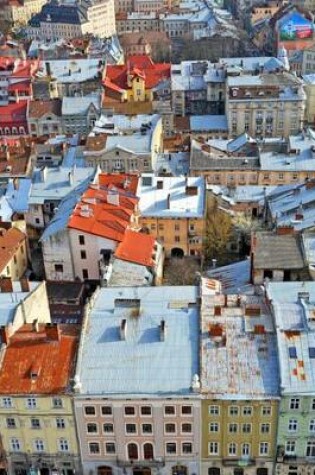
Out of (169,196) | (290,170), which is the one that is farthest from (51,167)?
(290,170)

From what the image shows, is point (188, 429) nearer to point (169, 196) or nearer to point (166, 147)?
point (169, 196)

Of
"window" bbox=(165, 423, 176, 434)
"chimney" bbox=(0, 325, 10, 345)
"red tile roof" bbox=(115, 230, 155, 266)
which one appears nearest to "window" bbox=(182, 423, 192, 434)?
"window" bbox=(165, 423, 176, 434)

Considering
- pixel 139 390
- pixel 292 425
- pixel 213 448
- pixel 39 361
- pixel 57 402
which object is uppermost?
pixel 39 361

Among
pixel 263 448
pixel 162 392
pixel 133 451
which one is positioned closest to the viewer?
pixel 162 392

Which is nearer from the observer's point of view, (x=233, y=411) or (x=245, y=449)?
(x=233, y=411)

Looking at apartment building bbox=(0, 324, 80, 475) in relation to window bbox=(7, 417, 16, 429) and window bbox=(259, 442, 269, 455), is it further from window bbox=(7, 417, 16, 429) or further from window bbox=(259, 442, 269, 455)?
window bbox=(259, 442, 269, 455)

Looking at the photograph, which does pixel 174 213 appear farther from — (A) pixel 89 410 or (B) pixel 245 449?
(A) pixel 89 410

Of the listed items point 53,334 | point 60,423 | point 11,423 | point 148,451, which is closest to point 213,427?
point 148,451
